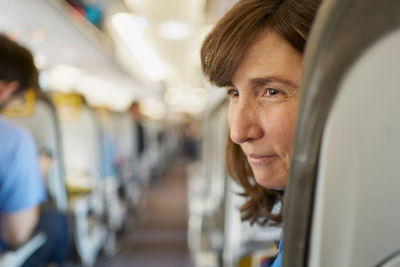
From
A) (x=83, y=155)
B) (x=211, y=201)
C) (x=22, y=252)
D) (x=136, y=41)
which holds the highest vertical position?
(x=136, y=41)

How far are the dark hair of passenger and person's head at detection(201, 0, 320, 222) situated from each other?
1.15 m

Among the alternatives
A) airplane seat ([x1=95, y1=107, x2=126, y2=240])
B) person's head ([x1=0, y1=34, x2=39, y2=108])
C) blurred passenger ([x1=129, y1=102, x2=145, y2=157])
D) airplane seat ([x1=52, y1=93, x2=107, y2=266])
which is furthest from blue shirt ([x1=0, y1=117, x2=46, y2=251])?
blurred passenger ([x1=129, y1=102, x2=145, y2=157])

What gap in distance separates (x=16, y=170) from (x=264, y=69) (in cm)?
130

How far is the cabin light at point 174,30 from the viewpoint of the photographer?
4.51 metres

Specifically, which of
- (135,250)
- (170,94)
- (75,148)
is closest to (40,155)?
(75,148)

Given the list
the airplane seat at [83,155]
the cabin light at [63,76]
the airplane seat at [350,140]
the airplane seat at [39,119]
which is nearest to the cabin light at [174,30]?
the cabin light at [63,76]

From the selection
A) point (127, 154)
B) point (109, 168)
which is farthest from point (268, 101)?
point (127, 154)

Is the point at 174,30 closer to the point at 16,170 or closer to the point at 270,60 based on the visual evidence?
the point at 16,170

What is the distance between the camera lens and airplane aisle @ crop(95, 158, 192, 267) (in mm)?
3826

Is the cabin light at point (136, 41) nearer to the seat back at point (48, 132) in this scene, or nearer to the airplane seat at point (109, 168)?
the airplane seat at point (109, 168)

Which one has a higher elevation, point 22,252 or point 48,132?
point 48,132

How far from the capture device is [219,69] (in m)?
0.77

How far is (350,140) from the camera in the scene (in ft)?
1.30

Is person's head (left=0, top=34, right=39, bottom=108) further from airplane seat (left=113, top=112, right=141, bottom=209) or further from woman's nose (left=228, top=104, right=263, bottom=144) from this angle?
airplane seat (left=113, top=112, right=141, bottom=209)
